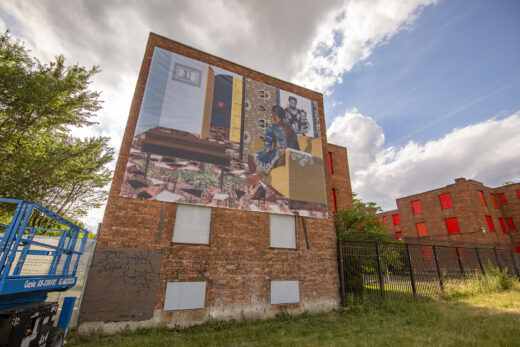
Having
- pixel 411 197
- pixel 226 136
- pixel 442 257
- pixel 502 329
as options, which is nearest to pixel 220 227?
pixel 226 136

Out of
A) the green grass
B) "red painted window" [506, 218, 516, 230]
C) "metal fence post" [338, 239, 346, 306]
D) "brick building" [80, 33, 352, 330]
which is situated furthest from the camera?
"red painted window" [506, 218, 516, 230]

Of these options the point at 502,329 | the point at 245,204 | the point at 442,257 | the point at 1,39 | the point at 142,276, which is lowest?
the point at 502,329

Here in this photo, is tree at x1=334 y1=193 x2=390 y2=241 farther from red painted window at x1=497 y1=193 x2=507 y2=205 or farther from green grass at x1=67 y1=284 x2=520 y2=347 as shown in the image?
red painted window at x1=497 y1=193 x2=507 y2=205

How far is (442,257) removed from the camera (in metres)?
13.6

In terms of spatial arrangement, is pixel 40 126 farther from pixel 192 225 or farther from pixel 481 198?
pixel 481 198

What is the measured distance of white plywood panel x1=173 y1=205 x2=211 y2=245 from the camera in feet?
28.8

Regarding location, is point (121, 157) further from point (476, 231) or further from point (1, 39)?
point (476, 231)

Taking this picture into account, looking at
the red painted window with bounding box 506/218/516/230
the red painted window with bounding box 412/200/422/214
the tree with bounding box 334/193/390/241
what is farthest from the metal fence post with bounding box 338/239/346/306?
the red painted window with bounding box 506/218/516/230

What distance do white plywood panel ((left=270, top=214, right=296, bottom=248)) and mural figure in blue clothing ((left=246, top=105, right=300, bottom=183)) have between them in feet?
6.87

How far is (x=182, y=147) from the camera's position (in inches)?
381

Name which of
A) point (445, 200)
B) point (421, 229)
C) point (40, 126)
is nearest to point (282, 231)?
point (40, 126)

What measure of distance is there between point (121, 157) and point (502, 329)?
1296 centimetres

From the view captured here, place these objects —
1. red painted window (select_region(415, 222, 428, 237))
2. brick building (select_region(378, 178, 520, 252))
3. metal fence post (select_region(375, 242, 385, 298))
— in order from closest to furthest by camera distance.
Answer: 1. metal fence post (select_region(375, 242, 385, 298))
2. brick building (select_region(378, 178, 520, 252))
3. red painted window (select_region(415, 222, 428, 237))

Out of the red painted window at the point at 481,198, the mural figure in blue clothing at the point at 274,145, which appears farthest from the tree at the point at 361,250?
the red painted window at the point at 481,198
